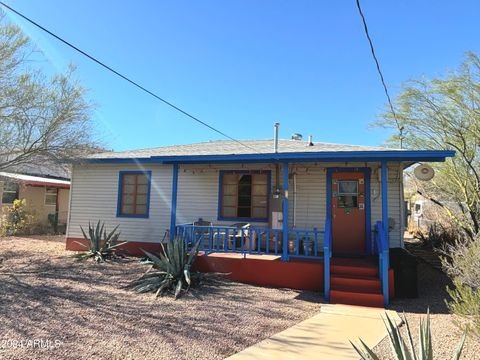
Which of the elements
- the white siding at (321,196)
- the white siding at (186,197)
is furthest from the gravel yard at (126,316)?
the white siding at (321,196)

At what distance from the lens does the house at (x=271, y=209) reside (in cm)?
741

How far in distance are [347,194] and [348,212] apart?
466 millimetres

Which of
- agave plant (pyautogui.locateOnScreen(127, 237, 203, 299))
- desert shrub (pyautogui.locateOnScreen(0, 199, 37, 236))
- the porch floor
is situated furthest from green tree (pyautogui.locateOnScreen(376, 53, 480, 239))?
desert shrub (pyautogui.locateOnScreen(0, 199, 37, 236))

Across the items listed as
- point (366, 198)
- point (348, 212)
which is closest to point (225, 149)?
point (348, 212)

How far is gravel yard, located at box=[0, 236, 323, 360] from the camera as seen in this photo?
412 cm

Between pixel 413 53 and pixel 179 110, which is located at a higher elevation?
pixel 413 53

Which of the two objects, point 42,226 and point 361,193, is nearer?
point 361,193

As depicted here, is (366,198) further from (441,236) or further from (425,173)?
(441,236)

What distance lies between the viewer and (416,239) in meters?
16.4

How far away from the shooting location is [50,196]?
18453 millimetres

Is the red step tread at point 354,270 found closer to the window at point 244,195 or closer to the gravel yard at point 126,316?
the gravel yard at point 126,316

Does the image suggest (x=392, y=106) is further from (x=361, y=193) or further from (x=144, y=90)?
(x=144, y=90)

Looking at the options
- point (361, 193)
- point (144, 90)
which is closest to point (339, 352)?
point (361, 193)

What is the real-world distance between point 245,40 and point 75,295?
8.89m
